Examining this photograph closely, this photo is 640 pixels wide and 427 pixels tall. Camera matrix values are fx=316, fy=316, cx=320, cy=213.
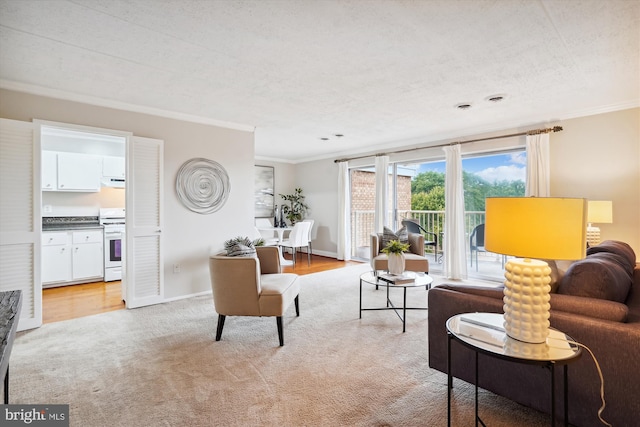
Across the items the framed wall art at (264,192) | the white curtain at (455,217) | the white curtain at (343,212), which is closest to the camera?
the white curtain at (455,217)

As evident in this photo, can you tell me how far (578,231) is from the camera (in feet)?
4.29

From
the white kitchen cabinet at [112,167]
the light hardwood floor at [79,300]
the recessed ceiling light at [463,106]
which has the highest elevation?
the recessed ceiling light at [463,106]

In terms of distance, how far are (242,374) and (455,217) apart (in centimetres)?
392

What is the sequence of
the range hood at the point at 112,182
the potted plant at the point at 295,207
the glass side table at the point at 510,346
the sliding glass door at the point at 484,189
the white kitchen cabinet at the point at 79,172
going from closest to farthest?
the glass side table at the point at 510,346
the sliding glass door at the point at 484,189
the white kitchen cabinet at the point at 79,172
the range hood at the point at 112,182
the potted plant at the point at 295,207

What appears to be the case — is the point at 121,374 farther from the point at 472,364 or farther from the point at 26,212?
the point at 472,364

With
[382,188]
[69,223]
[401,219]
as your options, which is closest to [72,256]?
[69,223]

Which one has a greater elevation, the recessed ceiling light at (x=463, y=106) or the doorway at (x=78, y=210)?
the recessed ceiling light at (x=463, y=106)

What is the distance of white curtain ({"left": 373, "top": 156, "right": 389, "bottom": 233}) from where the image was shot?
235 inches

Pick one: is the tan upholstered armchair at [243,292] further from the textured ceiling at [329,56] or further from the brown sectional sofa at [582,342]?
Result: the textured ceiling at [329,56]

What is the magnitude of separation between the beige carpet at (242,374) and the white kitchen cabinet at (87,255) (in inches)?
80.4

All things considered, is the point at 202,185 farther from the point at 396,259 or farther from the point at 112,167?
the point at 396,259

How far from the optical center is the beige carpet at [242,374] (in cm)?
178

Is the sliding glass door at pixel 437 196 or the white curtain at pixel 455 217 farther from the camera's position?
the white curtain at pixel 455 217
